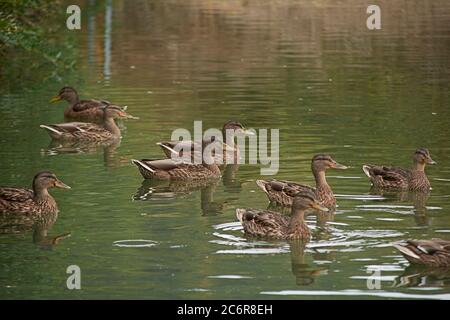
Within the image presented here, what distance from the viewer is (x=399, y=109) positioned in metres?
27.1

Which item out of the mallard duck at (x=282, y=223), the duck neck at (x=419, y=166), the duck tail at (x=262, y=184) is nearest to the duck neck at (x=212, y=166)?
the duck tail at (x=262, y=184)

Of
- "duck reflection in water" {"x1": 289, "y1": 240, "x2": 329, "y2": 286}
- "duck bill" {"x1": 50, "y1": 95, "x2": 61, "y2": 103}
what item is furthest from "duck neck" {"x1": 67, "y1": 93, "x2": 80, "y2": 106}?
"duck reflection in water" {"x1": 289, "y1": 240, "x2": 329, "y2": 286}

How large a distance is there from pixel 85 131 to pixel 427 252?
11.6 metres

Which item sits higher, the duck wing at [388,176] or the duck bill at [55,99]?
the duck bill at [55,99]

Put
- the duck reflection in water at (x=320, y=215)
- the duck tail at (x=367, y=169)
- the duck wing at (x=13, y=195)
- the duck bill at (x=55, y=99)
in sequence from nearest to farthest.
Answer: the duck reflection in water at (x=320, y=215) < the duck wing at (x=13, y=195) < the duck tail at (x=367, y=169) < the duck bill at (x=55, y=99)

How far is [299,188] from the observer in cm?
1834

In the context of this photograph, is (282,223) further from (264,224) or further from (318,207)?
(318,207)

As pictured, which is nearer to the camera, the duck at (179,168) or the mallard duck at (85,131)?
the duck at (179,168)

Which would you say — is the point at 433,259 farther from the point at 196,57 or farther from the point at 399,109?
the point at 196,57

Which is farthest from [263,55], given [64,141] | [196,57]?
[64,141]

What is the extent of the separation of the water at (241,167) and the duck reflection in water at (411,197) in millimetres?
82

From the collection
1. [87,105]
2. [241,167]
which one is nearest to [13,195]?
[241,167]

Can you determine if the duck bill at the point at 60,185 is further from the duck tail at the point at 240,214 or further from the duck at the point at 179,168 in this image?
the duck tail at the point at 240,214

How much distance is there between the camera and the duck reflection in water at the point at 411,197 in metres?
18.0
